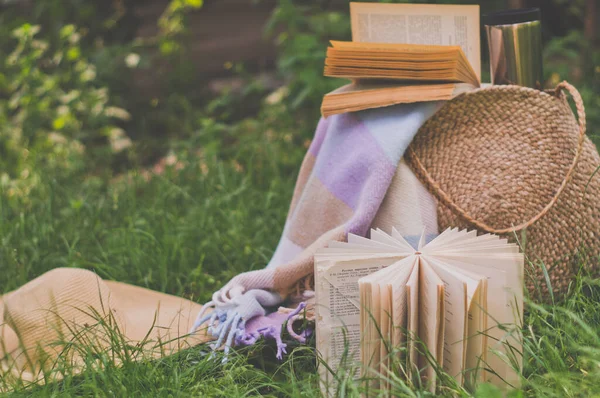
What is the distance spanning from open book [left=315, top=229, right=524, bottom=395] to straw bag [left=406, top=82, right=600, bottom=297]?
34 centimetres

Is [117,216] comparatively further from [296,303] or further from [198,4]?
[198,4]

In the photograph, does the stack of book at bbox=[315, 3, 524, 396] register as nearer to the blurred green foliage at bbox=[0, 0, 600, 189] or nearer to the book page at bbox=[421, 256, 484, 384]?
the book page at bbox=[421, 256, 484, 384]

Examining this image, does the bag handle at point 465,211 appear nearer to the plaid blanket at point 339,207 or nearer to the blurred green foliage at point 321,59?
the plaid blanket at point 339,207

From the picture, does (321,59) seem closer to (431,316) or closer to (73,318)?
(73,318)

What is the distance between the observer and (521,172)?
1967 mm

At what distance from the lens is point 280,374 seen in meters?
1.90

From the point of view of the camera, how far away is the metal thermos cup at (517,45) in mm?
2066

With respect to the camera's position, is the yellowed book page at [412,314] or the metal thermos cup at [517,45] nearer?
the yellowed book page at [412,314]

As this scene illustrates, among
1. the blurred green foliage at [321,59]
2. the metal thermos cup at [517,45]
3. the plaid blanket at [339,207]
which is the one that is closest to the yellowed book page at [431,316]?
the plaid blanket at [339,207]

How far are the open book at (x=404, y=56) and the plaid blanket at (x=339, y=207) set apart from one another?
6cm

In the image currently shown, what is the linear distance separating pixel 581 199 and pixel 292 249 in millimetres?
887

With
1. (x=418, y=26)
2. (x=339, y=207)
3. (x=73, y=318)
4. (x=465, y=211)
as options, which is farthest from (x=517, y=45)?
(x=73, y=318)

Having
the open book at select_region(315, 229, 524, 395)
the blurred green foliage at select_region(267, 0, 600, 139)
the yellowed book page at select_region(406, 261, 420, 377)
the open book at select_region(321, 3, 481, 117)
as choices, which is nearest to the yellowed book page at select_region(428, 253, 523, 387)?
the open book at select_region(315, 229, 524, 395)

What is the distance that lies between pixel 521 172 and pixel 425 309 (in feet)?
1.99
